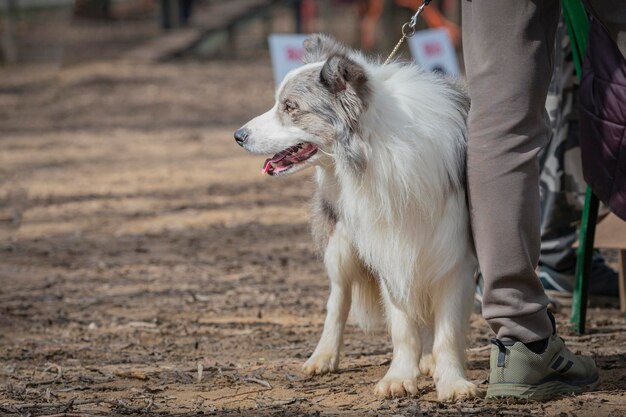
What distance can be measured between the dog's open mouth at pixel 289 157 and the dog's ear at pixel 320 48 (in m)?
0.44

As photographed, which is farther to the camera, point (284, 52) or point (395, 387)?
point (284, 52)

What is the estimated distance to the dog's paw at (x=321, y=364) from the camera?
4359mm

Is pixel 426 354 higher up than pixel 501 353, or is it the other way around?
pixel 501 353

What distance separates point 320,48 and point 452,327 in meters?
1.26

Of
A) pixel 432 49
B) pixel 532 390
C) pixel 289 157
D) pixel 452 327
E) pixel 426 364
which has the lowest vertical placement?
pixel 426 364

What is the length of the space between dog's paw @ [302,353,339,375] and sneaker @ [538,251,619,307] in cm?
142

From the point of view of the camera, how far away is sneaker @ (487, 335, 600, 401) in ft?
12.0

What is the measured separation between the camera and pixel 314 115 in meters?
3.93

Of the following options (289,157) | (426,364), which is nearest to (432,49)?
(426,364)

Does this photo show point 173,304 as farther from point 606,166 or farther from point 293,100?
point 606,166

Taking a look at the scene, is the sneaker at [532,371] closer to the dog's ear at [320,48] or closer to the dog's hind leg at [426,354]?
the dog's hind leg at [426,354]

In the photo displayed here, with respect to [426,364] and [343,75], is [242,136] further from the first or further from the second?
[426,364]

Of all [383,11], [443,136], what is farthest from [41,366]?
[383,11]

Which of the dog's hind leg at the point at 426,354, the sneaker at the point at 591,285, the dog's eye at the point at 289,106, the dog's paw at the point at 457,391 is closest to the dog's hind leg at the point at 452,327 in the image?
the dog's paw at the point at 457,391
